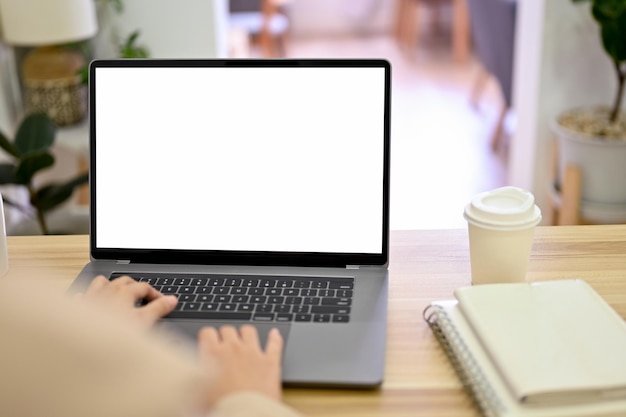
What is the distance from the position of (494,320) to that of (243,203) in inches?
15.8

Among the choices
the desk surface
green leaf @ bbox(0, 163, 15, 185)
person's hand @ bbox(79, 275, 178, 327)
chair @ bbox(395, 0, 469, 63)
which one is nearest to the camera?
the desk surface

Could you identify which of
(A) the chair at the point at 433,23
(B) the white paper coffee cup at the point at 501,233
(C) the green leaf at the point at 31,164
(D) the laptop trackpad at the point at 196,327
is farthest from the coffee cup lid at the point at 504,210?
(A) the chair at the point at 433,23

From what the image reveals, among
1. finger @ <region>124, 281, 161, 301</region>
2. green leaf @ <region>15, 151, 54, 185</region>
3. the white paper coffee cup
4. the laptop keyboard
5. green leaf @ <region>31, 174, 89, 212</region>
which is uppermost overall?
the white paper coffee cup

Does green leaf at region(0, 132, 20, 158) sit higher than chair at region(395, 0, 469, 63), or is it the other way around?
chair at region(395, 0, 469, 63)

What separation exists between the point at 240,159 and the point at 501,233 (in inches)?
14.5

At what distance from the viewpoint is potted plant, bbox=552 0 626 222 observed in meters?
2.64

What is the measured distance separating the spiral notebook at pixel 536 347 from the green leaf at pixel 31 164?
125 cm

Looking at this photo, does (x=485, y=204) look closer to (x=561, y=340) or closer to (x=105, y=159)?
(x=561, y=340)

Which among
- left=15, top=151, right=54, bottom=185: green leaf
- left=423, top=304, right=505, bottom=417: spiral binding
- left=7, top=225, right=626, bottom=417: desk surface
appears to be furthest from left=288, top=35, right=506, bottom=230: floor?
left=423, top=304, right=505, bottom=417: spiral binding

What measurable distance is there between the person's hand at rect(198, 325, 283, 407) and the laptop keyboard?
78 mm

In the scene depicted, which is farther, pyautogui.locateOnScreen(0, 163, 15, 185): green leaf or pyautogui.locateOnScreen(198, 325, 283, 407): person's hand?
pyautogui.locateOnScreen(0, 163, 15, 185): green leaf

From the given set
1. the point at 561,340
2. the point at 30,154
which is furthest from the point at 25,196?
the point at 561,340

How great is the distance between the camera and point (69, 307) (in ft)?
1.72

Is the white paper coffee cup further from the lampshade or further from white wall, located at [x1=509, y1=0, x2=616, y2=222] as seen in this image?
white wall, located at [x1=509, y1=0, x2=616, y2=222]
